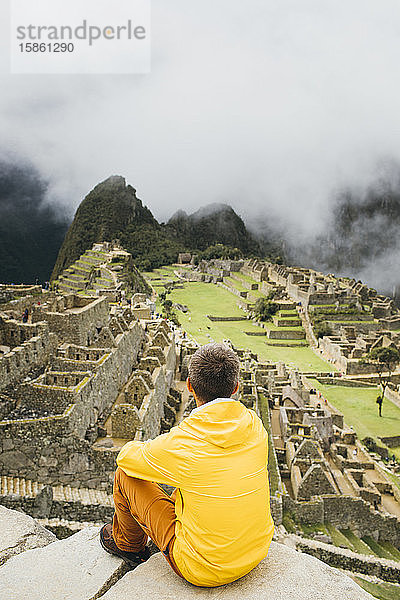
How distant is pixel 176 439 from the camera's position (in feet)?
8.96

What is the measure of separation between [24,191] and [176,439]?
28315mm

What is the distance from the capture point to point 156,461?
2764 mm

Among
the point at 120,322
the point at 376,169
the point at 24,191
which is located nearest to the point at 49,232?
the point at 24,191

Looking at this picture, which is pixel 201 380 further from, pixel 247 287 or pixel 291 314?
pixel 247 287

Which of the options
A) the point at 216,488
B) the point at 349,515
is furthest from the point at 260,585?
the point at 349,515

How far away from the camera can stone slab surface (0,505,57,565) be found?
346 centimetres

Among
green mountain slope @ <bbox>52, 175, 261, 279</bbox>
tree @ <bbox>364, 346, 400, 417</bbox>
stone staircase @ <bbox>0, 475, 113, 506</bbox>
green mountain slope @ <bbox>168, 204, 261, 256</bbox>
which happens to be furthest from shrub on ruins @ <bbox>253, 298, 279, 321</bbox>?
green mountain slope @ <bbox>168, 204, 261, 256</bbox>

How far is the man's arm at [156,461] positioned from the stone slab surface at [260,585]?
22.6 inches

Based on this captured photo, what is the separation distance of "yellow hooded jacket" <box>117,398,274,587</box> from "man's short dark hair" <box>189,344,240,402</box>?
81 mm

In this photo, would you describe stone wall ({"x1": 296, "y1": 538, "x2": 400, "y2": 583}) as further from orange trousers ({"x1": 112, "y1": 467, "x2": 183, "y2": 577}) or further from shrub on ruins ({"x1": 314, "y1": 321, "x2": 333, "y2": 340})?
shrub on ruins ({"x1": 314, "y1": 321, "x2": 333, "y2": 340})

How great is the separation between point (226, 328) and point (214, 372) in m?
39.0

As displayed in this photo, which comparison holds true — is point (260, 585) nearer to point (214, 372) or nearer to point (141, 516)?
point (141, 516)

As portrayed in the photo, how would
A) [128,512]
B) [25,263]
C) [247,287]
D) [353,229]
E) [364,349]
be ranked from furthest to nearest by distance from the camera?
1. [353,229]
2. [247,287]
3. [364,349]
4. [25,263]
5. [128,512]

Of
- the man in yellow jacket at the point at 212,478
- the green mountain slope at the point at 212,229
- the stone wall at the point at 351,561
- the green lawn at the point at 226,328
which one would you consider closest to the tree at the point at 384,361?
the green lawn at the point at 226,328
